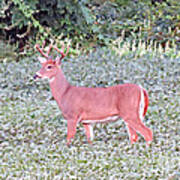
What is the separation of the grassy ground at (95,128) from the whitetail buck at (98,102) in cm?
36

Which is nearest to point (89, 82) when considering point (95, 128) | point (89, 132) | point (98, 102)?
point (95, 128)

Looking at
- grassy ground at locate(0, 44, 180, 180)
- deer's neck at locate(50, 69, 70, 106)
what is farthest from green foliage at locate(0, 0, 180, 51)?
deer's neck at locate(50, 69, 70, 106)

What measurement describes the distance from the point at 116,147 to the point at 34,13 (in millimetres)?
5271

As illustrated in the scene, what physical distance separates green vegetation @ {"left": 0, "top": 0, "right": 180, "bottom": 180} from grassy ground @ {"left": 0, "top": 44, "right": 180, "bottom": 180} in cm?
1

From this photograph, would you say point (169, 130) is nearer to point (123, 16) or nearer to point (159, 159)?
point (159, 159)

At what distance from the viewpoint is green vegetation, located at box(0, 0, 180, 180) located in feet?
20.2

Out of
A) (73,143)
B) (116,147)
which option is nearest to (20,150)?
(73,143)

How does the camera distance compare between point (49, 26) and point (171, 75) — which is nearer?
point (171, 75)

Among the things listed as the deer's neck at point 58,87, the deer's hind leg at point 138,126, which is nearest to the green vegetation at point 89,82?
the deer's hind leg at point 138,126

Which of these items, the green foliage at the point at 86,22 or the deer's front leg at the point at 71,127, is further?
the green foliage at the point at 86,22

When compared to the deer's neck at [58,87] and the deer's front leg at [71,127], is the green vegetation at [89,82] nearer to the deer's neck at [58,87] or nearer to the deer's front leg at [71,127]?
the deer's front leg at [71,127]

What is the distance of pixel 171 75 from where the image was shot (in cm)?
911

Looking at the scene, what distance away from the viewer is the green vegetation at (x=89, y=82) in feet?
20.2

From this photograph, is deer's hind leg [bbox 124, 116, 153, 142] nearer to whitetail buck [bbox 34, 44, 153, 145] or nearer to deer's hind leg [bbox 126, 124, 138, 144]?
whitetail buck [bbox 34, 44, 153, 145]
